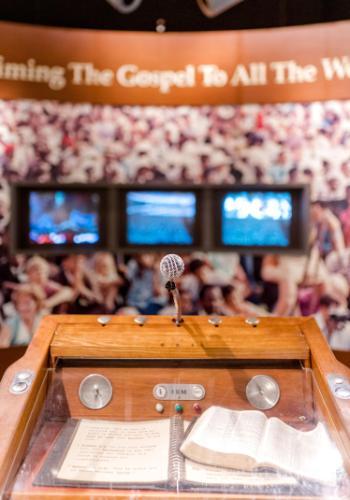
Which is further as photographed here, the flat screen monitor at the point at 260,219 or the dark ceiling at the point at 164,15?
the dark ceiling at the point at 164,15

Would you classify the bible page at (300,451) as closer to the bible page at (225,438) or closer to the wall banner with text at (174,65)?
the bible page at (225,438)

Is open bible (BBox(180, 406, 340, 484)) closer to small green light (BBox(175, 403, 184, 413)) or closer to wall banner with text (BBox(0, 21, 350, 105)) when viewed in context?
small green light (BBox(175, 403, 184, 413))

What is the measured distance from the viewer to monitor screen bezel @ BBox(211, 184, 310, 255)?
3980 millimetres

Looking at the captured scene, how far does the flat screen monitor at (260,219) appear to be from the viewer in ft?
13.3

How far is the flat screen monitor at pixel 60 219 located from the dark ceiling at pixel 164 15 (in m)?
1.53

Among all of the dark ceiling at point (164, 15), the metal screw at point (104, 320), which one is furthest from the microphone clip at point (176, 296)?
the dark ceiling at point (164, 15)

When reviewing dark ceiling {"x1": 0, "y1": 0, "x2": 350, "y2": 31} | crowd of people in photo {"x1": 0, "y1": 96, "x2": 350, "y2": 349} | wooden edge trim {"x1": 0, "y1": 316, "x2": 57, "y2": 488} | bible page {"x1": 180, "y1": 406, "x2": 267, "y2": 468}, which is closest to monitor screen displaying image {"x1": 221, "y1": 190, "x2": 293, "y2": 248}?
crowd of people in photo {"x1": 0, "y1": 96, "x2": 350, "y2": 349}

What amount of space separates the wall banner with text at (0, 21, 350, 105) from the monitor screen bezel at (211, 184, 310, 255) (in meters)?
0.65

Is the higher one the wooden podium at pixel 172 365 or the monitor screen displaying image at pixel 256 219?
the monitor screen displaying image at pixel 256 219

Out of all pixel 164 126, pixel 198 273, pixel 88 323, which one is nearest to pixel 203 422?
pixel 88 323

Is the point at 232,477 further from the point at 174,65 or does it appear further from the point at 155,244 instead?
the point at 174,65

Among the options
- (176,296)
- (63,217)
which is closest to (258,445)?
(176,296)

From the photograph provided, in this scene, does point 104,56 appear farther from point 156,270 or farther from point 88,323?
point 88,323

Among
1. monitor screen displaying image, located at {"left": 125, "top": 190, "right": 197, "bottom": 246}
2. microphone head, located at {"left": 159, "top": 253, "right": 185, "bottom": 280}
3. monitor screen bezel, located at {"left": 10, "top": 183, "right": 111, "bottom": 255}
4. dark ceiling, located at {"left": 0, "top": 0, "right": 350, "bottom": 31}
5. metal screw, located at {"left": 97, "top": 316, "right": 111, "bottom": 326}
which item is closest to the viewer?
microphone head, located at {"left": 159, "top": 253, "right": 185, "bottom": 280}
